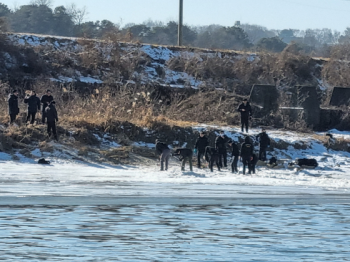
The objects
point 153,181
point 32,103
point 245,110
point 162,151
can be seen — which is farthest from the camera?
point 245,110

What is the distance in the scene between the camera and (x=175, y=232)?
569 inches

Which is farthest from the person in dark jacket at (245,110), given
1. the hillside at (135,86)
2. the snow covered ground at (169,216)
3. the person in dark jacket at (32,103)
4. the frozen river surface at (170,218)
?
the frozen river surface at (170,218)

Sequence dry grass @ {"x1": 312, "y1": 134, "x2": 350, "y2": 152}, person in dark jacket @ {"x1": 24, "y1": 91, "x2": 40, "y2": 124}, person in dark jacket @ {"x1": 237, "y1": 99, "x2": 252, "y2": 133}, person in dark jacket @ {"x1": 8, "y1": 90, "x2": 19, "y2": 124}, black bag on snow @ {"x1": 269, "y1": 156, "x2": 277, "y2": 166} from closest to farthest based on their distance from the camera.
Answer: black bag on snow @ {"x1": 269, "y1": 156, "x2": 277, "y2": 166} → person in dark jacket @ {"x1": 8, "y1": 90, "x2": 19, "y2": 124} → person in dark jacket @ {"x1": 24, "y1": 91, "x2": 40, "y2": 124} → person in dark jacket @ {"x1": 237, "y1": 99, "x2": 252, "y2": 133} → dry grass @ {"x1": 312, "y1": 134, "x2": 350, "y2": 152}

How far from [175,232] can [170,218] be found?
1700mm

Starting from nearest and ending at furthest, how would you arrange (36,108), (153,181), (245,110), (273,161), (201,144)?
(153,181), (201,144), (273,161), (36,108), (245,110)

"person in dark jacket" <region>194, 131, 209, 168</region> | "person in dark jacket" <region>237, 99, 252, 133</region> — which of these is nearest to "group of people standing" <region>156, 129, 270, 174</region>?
"person in dark jacket" <region>194, 131, 209, 168</region>

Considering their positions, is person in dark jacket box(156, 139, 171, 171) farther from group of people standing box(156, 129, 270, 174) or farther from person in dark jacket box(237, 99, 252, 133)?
person in dark jacket box(237, 99, 252, 133)

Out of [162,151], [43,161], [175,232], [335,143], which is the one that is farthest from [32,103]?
[175,232]

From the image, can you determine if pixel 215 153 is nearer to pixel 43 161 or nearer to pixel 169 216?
pixel 43 161

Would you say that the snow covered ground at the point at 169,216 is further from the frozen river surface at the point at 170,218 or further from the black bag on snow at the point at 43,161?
the black bag on snow at the point at 43,161

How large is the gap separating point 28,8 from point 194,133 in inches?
3477

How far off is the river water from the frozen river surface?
17 millimetres

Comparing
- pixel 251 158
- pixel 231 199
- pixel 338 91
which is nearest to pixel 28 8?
pixel 338 91

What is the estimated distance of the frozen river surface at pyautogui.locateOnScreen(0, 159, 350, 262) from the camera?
12.5 metres
